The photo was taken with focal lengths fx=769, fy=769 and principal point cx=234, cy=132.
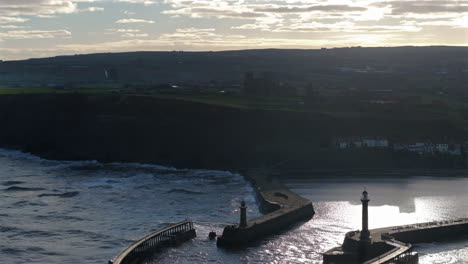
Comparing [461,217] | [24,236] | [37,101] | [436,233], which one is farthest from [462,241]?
[37,101]

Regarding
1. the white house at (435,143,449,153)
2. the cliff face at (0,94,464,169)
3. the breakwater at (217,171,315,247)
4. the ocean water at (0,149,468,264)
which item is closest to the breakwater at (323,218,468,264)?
the ocean water at (0,149,468,264)

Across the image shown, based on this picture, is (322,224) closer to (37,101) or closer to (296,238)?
(296,238)

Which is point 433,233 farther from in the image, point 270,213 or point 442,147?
point 442,147

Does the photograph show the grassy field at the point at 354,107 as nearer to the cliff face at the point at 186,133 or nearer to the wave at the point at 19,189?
the cliff face at the point at 186,133

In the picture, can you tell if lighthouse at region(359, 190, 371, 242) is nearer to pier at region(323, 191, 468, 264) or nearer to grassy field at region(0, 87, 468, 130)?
pier at region(323, 191, 468, 264)

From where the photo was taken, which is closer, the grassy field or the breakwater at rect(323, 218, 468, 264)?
the breakwater at rect(323, 218, 468, 264)
